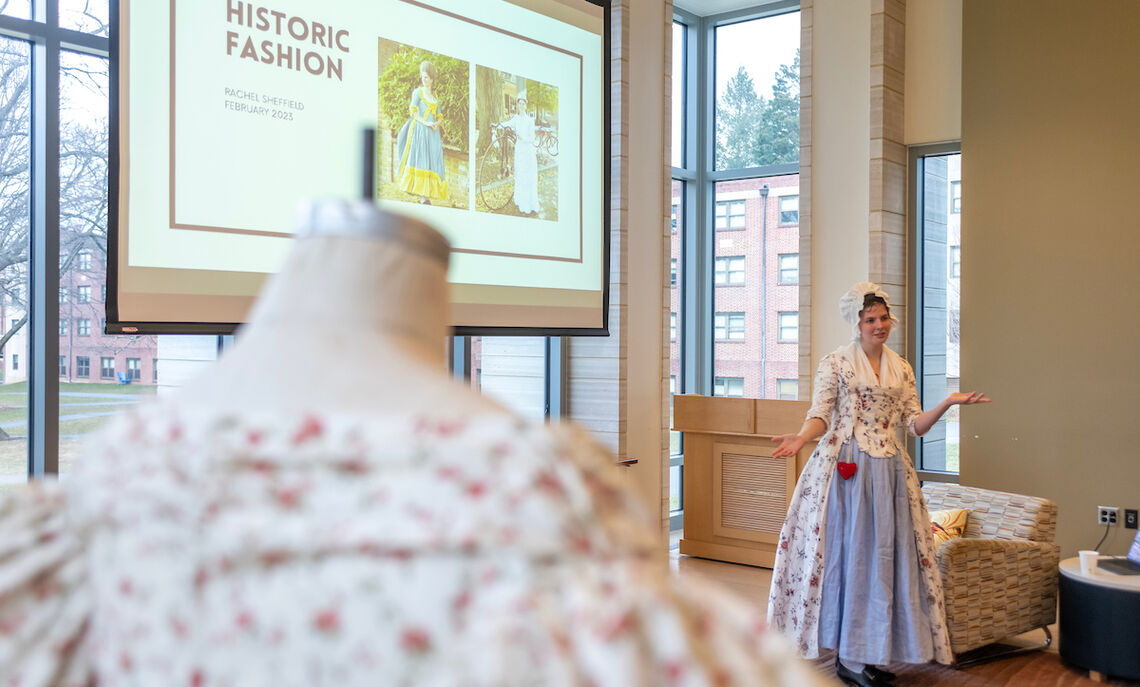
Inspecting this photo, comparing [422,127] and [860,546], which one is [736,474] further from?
[422,127]

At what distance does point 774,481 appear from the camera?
587 centimetres

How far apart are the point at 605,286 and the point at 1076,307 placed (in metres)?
2.68

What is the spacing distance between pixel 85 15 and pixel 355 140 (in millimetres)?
1985

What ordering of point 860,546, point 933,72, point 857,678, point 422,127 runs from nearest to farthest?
point 860,546
point 857,678
point 422,127
point 933,72

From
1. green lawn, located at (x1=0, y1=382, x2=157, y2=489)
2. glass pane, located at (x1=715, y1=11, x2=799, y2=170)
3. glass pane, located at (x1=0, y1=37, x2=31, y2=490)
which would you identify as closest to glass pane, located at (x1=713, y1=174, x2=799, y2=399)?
glass pane, located at (x1=715, y1=11, x2=799, y2=170)

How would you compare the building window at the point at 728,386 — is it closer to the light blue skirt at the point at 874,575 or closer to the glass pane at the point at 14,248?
the light blue skirt at the point at 874,575

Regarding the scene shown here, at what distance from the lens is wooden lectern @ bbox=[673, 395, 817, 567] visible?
5.85 m

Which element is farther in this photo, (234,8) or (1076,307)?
(1076,307)

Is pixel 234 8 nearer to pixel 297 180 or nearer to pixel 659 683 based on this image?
pixel 297 180

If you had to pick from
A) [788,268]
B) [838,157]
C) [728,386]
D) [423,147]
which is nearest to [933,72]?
[838,157]

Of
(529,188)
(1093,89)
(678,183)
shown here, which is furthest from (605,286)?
(1093,89)

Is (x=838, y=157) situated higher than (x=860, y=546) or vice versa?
(x=838, y=157)

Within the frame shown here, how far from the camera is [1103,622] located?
12.5 ft

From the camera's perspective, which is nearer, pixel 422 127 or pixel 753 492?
pixel 422 127
